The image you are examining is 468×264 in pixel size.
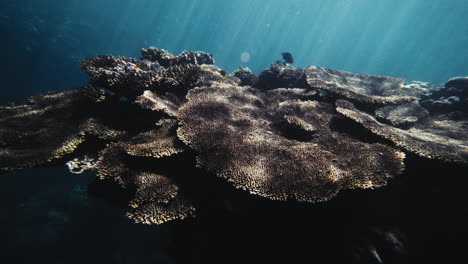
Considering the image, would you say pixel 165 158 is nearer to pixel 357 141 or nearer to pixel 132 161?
pixel 132 161

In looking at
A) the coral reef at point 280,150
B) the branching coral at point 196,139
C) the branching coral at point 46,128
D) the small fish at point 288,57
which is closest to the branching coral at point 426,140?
the branching coral at point 196,139

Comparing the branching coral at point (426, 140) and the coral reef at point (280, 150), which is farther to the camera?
the branching coral at point (426, 140)

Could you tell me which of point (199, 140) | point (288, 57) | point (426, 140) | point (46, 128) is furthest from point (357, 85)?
point (46, 128)

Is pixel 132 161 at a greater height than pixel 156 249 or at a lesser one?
greater

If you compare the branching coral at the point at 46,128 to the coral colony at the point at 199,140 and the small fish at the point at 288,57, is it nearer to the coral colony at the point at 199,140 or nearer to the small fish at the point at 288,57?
the coral colony at the point at 199,140

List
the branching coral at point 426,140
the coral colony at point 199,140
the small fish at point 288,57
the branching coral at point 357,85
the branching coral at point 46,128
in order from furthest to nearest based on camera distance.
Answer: the small fish at point 288,57
the branching coral at point 357,85
the branching coral at point 426,140
the branching coral at point 46,128
the coral colony at point 199,140

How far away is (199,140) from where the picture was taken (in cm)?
348

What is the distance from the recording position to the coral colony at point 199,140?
10.1ft

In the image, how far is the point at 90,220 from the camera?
1070 centimetres

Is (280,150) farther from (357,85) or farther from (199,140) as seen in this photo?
(357,85)
